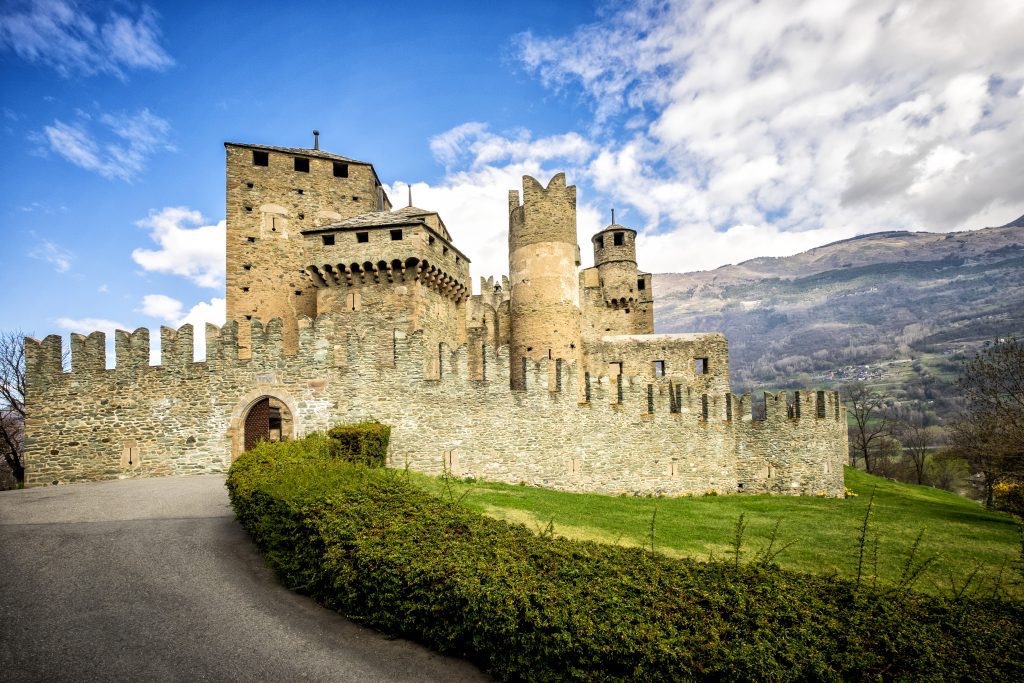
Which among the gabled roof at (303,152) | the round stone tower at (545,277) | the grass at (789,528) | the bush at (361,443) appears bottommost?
the grass at (789,528)

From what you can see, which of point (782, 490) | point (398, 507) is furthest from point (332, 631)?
point (782, 490)

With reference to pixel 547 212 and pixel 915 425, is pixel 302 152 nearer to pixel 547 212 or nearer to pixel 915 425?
pixel 547 212

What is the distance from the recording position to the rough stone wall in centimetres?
2794

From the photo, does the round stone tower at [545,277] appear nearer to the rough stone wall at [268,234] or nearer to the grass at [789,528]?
the grass at [789,528]

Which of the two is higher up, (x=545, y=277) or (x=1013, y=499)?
(x=545, y=277)

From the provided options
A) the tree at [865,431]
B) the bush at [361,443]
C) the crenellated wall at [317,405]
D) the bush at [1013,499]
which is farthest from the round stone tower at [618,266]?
the tree at [865,431]

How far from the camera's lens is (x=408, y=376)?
18047mm

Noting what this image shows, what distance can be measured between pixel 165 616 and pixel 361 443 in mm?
8205

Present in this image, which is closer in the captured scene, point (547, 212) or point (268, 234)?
point (547, 212)

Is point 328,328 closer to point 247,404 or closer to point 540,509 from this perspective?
point 247,404

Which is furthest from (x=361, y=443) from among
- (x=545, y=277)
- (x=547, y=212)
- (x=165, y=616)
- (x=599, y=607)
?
(x=547, y=212)

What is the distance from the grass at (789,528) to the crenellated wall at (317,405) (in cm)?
177

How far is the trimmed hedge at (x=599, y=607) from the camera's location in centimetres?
459

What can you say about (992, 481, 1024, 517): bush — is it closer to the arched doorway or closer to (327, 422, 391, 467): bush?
(327, 422, 391, 467): bush
